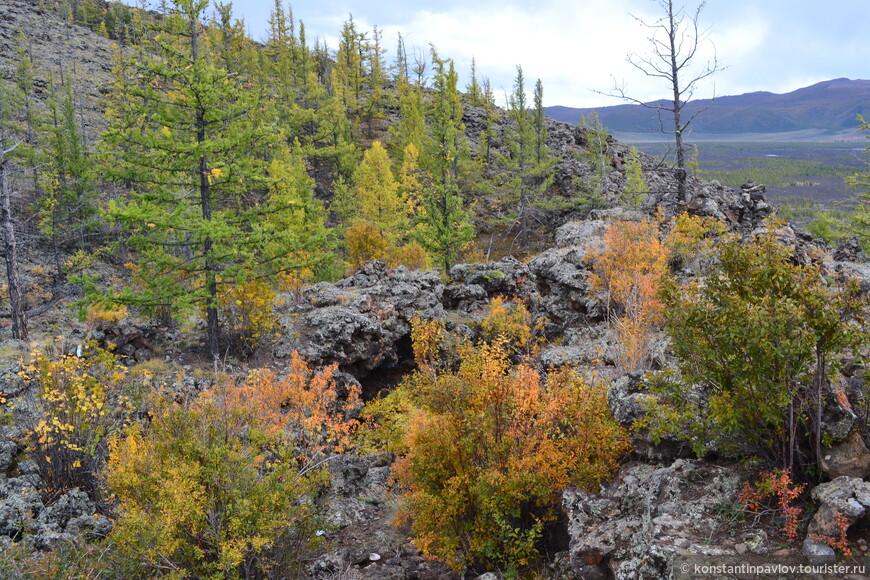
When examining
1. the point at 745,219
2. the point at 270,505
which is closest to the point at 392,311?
the point at 270,505

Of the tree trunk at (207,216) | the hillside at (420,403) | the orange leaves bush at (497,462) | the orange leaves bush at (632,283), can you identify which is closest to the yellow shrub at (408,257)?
the hillside at (420,403)

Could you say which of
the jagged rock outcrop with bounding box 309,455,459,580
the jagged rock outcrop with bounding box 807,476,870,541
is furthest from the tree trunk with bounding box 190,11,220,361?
the jagged rock outcrop with bounding box 807,476,870,541

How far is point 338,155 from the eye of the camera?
42.5 meters

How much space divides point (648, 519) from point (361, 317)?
12396mm

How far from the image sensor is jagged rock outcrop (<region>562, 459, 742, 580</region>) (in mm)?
5008

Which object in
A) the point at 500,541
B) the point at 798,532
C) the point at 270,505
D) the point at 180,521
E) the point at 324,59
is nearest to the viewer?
the point at 798,532

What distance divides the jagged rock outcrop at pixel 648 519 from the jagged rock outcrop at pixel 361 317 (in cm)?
1050

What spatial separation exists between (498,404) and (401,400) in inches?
238

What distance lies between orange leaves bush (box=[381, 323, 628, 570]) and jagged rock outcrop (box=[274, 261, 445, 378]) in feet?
26.5

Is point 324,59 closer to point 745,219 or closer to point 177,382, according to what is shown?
point 745,219

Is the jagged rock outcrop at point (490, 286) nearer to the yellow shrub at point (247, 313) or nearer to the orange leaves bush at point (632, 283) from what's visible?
the orange leaves bush at point (632, 283)

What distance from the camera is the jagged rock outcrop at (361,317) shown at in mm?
15977

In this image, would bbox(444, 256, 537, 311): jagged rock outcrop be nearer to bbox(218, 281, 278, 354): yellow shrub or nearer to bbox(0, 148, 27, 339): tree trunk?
bbox(218, 281, 278, 354): yellow shrub

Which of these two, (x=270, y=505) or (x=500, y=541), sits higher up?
(x=270, y=505)
